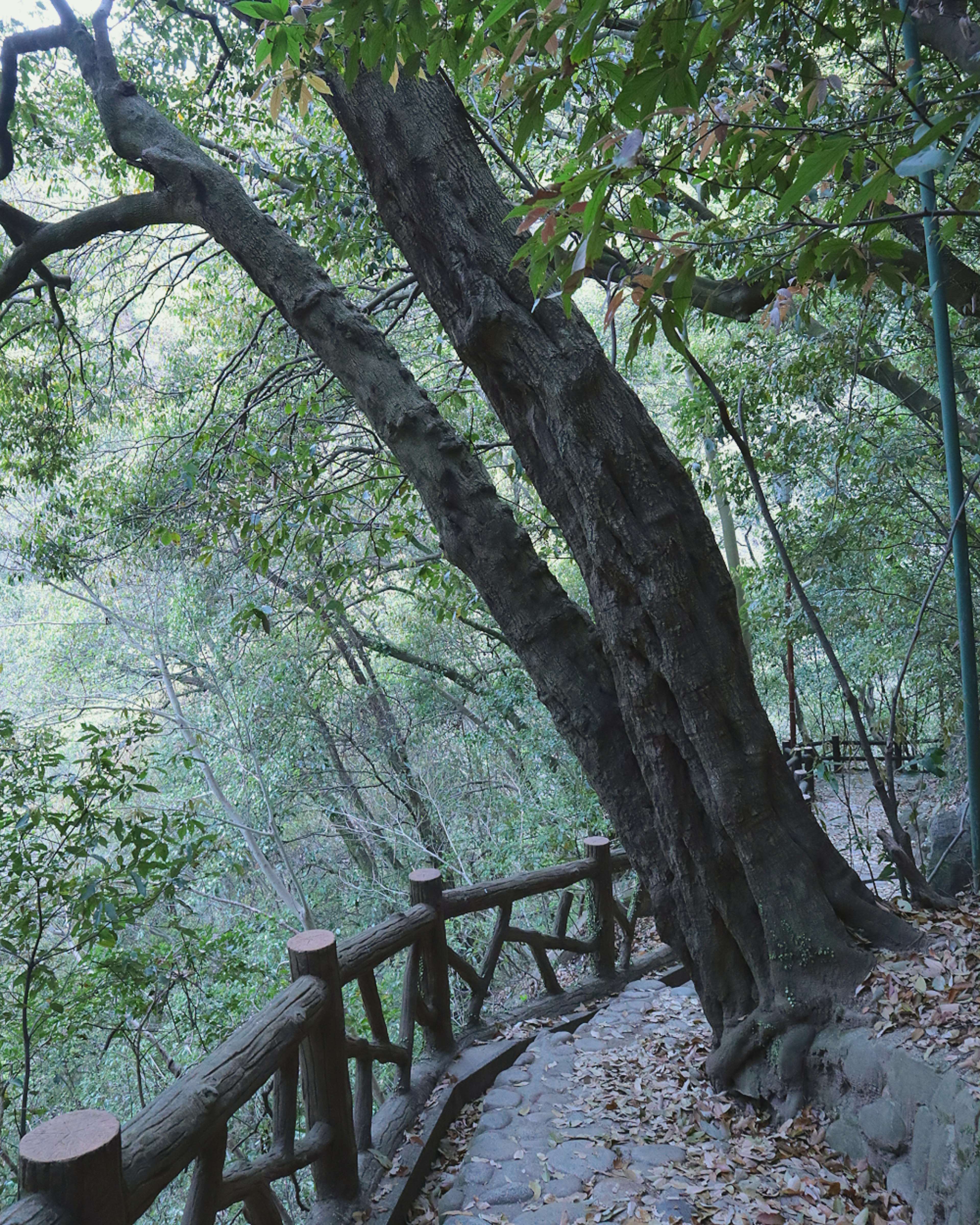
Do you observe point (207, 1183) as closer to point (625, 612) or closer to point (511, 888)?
point (625, 612)

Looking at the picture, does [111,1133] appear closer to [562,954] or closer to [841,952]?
[841,952]

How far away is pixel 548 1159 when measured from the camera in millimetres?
3105

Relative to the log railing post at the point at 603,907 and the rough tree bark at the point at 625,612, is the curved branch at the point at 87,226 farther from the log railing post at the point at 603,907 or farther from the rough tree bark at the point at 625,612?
the log railing post at the point at 603,907

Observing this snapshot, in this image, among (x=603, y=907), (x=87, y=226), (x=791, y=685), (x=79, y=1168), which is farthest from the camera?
(x=791, y=685)

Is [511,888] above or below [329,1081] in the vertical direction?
above

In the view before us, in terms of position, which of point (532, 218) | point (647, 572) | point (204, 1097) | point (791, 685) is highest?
point (532, 218)

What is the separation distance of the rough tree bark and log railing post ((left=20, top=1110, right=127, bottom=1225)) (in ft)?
6.49

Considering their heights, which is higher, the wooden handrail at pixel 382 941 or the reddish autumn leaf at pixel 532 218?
the reddish autumn leaf at pixel 532 218

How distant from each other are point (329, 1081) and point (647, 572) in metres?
1.98

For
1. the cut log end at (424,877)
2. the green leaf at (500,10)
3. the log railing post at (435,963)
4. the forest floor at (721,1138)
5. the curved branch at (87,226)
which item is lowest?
the forest floor at (721,1138)

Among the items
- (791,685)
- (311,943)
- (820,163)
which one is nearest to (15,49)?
(311,943)

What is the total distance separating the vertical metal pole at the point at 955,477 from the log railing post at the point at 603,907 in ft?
8.50

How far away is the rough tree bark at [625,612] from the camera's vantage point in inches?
115

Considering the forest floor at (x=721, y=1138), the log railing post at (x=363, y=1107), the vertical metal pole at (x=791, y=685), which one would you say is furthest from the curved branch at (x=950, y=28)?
the vertical metal pole at (x=791, y=685)
